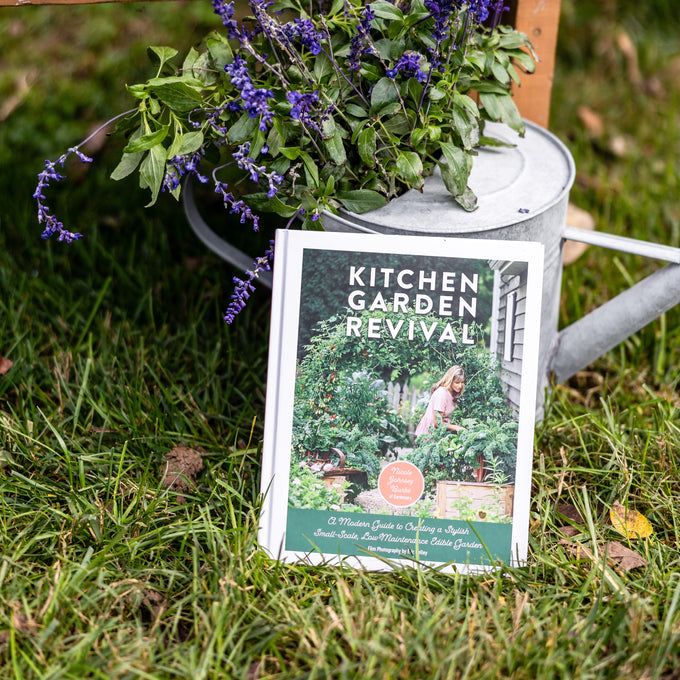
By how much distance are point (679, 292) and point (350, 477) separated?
73cm

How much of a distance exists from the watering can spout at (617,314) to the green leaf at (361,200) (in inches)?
16.1

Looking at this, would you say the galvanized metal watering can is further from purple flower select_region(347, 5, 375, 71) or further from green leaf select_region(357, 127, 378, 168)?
purple flower select_region(347, 5, 375, 71)

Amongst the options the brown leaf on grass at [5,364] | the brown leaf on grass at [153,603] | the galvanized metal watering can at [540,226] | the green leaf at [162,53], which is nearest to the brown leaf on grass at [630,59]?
the galvanized metal watering can at [540,226]

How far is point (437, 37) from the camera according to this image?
3.88ft

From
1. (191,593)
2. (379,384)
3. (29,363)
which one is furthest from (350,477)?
(29,363)

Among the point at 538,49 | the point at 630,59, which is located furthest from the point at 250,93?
the point at 630,59

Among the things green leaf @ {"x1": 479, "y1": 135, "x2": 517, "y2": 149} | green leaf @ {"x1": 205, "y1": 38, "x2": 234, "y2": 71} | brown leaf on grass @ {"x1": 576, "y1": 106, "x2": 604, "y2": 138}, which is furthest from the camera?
brown leaf on grass @ {"x1": 576, "y1": 106, "x2": 604, "y2": 138}

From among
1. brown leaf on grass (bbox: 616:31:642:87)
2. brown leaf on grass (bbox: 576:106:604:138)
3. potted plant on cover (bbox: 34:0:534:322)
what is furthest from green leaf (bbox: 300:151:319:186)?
brown leaf on grass (bbox: 616:31:642:87)

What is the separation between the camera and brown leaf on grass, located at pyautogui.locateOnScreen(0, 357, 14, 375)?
63.4 inches

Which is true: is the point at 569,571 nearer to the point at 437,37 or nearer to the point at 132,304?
the point at 437,37

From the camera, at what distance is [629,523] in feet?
4.34

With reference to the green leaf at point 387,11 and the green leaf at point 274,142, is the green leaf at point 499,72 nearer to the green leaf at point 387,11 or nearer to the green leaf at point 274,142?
the green leaf at point 387,11

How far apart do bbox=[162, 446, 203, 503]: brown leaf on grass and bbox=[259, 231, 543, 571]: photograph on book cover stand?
21 cm

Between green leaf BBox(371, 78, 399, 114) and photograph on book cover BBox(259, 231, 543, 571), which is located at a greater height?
green leaf BBox(371, 78, 399, 114)
